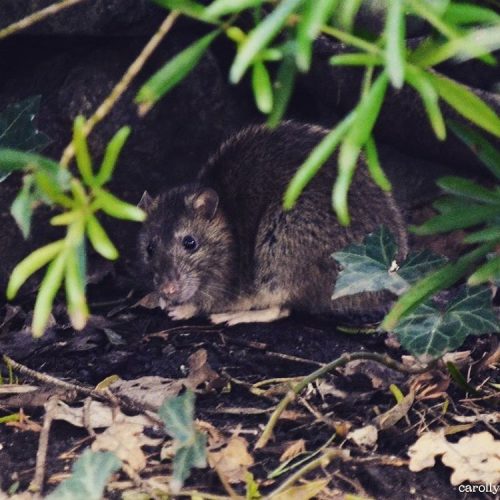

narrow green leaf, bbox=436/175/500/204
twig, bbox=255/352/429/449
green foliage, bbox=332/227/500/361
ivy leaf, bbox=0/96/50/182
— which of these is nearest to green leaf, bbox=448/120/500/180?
narrow green leaf, bbox=436/175/500/204

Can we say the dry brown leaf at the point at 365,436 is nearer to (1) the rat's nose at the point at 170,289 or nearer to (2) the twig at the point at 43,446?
(2) the twig at the point at 43,446

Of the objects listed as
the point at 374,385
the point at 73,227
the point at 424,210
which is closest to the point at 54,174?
the point at 73,227

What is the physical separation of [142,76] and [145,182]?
0.64 meters

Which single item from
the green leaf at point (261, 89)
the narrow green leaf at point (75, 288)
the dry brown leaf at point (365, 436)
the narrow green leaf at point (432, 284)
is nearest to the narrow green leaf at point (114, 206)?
the narrow green leaf at point (75, 288)

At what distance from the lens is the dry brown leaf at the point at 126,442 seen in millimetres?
3344

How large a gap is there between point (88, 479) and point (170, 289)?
92.8 inches

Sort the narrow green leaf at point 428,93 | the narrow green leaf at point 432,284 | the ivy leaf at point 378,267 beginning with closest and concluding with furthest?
the narrow green leaf at point 428,93 < the narrow green leaf at point 432,284 < the ivy leaf at point 378,267

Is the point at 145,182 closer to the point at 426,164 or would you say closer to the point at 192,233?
the point at 192,233

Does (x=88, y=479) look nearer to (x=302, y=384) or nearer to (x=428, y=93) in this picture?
(x=302, y=384)

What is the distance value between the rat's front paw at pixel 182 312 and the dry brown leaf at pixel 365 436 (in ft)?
5.56

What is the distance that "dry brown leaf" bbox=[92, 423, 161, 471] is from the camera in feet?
11.0

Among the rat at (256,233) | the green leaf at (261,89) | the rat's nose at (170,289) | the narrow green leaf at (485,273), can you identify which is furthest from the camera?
the rat's nose at (170,289)

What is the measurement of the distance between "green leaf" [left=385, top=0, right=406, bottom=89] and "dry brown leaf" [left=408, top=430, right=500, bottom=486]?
5.45 feet

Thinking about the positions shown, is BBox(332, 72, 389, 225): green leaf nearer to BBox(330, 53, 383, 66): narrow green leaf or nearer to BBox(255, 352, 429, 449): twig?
BBox(330, 53, 383, 66): narrow green leaf
